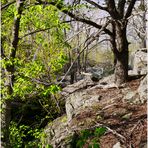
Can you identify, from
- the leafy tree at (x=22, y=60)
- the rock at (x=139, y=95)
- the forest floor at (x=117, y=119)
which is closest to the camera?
the forest floor at (x=117, y=119)

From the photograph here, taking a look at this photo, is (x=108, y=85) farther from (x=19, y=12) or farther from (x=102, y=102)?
(x=19, y=12)

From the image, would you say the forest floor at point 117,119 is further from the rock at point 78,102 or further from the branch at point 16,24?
the branch at point 16,24

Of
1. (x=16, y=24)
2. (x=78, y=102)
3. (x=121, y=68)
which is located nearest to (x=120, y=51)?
(x=121, y=68)


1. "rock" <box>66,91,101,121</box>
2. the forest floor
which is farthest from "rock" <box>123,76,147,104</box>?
"rock" <box>66,91,101,121</box>

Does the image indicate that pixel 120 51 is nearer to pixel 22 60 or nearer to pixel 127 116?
pixel 127 116

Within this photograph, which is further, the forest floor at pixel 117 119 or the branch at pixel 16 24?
the branch at pixel 16 24

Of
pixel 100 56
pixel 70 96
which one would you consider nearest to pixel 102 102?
pixel 70 96

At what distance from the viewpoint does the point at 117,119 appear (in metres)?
9.31

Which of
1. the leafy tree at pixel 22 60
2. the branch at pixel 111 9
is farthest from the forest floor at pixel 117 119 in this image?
the branch at pixel 111 9

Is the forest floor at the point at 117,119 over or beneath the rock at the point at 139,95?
beneath

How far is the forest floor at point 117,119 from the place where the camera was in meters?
8.03

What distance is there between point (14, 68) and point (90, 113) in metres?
2.70

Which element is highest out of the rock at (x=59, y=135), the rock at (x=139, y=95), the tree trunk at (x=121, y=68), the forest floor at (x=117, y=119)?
the tree trunk at (x=121, y=68)

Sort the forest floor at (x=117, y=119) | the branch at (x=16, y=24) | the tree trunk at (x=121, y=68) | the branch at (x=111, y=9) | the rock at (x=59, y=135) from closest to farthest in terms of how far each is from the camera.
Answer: the forest floor at (x=117, y=119)
the rock at (x=59, y=135)
the branch at (x=16, y=24)
the branch at (x=111, y=9)
the tree trunk at (x=121, y=68)
